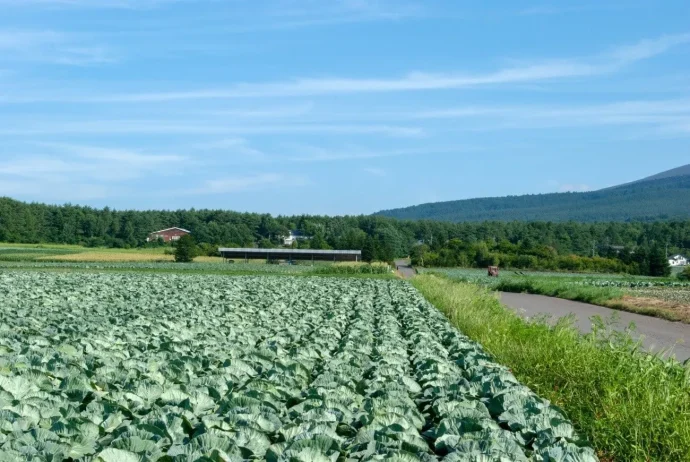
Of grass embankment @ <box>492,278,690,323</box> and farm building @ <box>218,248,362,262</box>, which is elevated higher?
farm building @ <box>218,248,362,262</box>

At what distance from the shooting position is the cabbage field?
17.1 feet

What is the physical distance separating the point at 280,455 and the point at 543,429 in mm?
2432

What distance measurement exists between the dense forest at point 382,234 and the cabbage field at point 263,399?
3095 inches

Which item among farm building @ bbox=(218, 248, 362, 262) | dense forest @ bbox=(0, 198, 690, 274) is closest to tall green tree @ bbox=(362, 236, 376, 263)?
dense forest @ bbox=(0, 198, 690, 274)

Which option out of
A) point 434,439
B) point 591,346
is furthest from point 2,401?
point 591,346

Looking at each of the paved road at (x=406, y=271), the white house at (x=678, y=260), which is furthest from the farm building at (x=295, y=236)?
the white house at (x=678, y=260)

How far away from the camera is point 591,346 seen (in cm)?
1103

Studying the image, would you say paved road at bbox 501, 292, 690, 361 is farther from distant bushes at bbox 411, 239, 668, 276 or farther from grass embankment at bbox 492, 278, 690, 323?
distant bushes at bbox 411, 239, 668, 276

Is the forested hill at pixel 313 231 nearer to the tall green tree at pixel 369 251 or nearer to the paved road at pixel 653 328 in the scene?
the tall green tree at pixel 369 251

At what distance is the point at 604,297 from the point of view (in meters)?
40.0

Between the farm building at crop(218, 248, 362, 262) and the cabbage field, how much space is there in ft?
239

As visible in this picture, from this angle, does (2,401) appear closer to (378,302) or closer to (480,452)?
(480,452)

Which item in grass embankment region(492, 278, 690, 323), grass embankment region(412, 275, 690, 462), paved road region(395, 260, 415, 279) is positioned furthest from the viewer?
paved road region(395, 260, 415, 279)

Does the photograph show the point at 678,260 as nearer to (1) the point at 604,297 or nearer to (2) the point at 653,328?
(1) the point at 604,297
